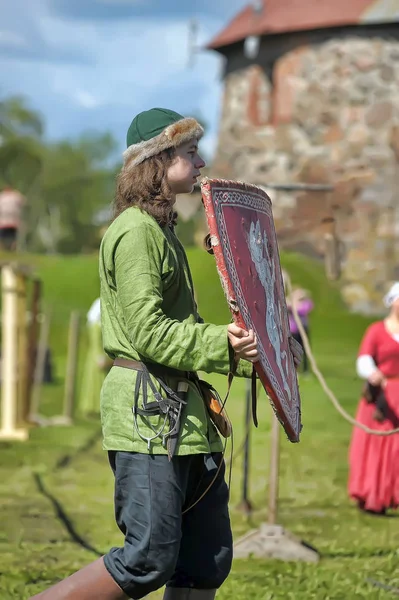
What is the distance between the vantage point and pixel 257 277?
3902 mm

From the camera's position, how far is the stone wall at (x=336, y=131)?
89.7ft

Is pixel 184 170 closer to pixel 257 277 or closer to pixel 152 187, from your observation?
pixel 152 187

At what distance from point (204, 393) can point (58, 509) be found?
4.08 metres

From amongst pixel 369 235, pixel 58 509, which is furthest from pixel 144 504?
pixel 369 235

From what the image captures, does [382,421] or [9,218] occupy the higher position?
[9,218]

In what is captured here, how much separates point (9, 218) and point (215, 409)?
11.4 meters

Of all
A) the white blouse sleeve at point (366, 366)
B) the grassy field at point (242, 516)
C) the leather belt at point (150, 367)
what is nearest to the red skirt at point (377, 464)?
the grassy field at point (242, 516)

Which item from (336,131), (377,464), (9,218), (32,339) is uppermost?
(336,131)

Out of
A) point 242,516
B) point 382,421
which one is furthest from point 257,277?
point 382,421

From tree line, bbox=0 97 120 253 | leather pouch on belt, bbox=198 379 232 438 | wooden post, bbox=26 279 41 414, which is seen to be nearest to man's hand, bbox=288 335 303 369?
leather pouch on belt, bbox=198 379 232 438

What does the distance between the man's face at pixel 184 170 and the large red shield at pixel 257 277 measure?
155 mm

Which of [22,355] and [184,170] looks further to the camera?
[22,355]

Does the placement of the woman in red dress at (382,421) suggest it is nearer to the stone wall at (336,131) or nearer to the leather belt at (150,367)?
the leather belt at (150,367)

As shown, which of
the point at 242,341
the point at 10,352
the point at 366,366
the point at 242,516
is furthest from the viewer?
the point at 10,352
